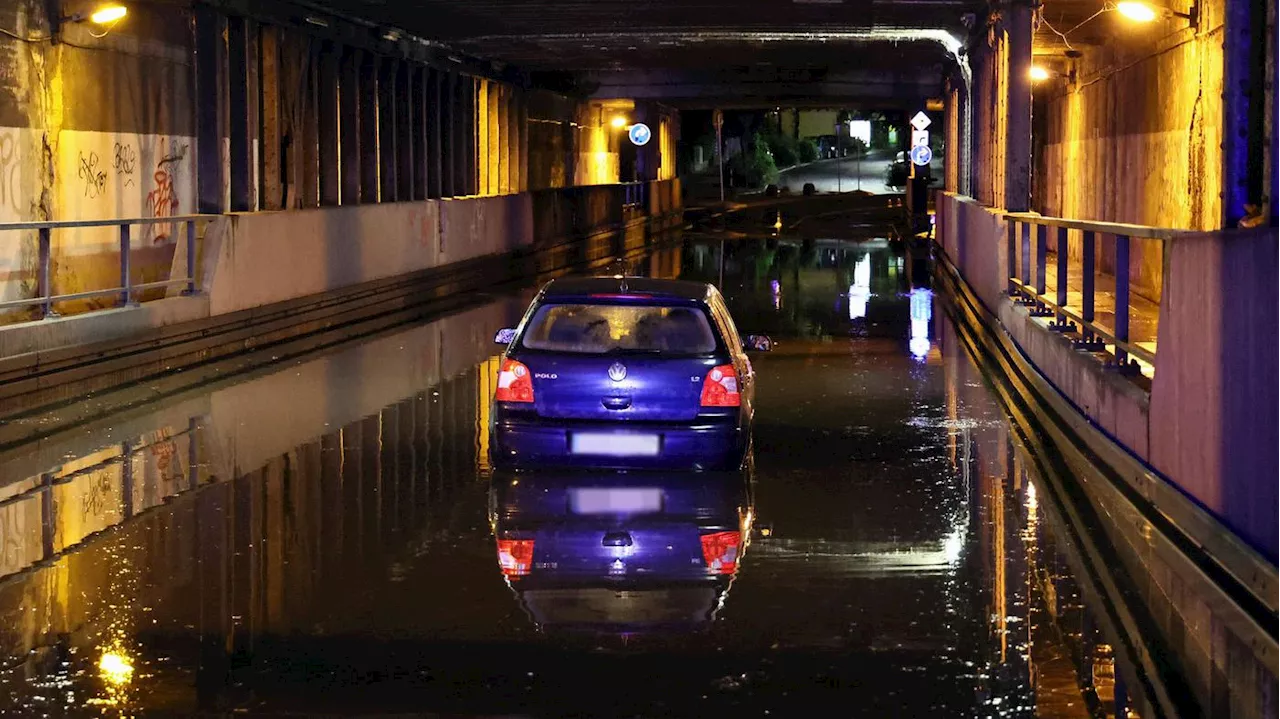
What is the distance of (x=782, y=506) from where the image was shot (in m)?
11.1

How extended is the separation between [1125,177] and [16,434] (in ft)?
58.9

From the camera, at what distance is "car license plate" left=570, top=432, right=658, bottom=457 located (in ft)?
38.6

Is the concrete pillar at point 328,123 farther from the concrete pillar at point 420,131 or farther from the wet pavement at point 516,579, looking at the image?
the wet pavement at point 516,579

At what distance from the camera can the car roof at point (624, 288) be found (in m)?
12.2

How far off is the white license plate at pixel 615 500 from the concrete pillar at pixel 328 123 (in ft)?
65.6

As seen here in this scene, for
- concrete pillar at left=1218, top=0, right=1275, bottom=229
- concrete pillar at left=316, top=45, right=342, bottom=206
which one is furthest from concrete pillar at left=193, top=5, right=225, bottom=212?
concrete pillar at left=1218, top=0, right=1275, bottom=229

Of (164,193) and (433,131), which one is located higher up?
(433,131)

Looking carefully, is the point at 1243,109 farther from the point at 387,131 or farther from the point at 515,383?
the point at 387,131

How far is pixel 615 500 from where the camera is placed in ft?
37.2

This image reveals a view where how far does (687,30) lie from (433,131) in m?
6.89

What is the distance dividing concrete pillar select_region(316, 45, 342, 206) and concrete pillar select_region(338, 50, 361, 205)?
83 cm

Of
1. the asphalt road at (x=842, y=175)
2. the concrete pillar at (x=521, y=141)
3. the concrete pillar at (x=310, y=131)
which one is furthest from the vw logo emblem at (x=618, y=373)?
the asphalt road at (x=842, y=175)

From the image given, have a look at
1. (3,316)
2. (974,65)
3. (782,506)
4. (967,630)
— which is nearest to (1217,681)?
(967,630)

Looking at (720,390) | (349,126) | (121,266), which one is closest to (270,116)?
(349,126)
